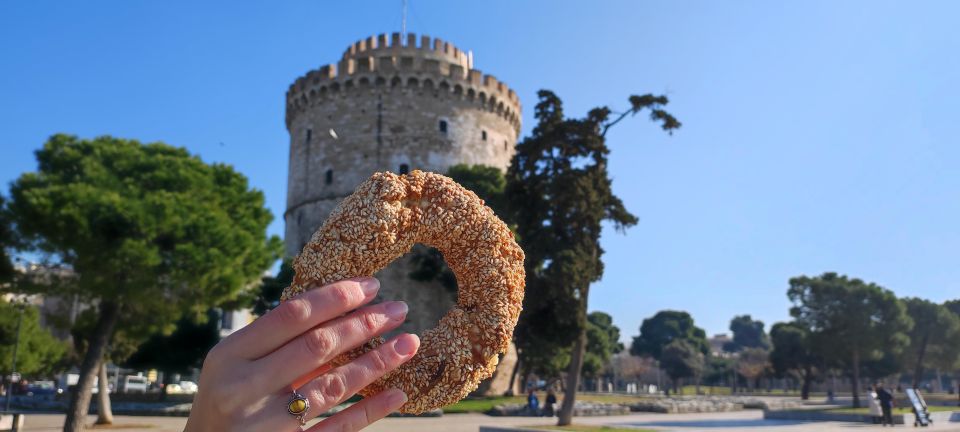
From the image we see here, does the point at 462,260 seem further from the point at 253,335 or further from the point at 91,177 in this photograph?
the point at 91,177

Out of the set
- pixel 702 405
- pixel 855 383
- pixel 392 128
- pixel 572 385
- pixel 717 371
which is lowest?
pixel 717 371

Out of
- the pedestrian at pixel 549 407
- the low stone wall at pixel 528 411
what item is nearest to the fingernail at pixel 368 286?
the low stone wall at pixel 528 411

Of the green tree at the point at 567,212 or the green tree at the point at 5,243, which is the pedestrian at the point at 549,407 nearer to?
the green tree at the point at 567,212

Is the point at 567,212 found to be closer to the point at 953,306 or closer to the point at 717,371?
the point at 953,306

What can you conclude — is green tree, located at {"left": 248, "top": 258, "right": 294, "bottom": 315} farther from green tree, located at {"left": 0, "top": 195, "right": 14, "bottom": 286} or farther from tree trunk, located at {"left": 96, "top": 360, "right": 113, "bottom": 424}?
green tree, located at {"left": 0, "top": 195, "right": 14, "bottom": 286}

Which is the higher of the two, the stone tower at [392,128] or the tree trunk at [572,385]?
the stone tower at [392,128]

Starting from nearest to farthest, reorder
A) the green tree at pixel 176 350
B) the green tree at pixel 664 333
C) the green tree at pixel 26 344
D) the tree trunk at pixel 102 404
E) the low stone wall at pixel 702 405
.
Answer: the tree trunk at pixel 102 404, the green tree at pixel 26 344, the low stone wall at pixel 702 405, the green tree at pixel 176 350, the green tree at pixel 664 333

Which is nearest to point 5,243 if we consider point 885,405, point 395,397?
point 395,397
